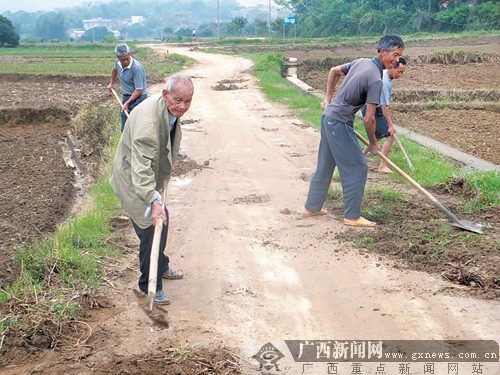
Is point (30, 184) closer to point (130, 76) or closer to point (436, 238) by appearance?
point (130, 76)

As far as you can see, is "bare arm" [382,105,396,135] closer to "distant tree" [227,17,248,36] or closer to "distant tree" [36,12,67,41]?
"distant tree" [227,17,248,36]

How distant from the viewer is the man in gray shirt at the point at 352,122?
623cm

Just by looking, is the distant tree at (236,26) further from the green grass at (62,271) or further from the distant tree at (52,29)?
the green grass at (62,271)

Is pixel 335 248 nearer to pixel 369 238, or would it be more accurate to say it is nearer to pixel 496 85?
pixel 369 238

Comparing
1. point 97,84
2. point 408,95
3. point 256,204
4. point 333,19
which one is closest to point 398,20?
point 333,19

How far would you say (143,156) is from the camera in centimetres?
467

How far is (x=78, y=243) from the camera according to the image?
241 inches

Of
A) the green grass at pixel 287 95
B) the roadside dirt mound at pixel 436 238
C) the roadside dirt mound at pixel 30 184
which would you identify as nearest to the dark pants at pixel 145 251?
the roadside dirt mound at pixel 30 184

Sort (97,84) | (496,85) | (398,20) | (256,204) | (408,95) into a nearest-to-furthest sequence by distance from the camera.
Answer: (256,204), (408,95), (496,85), (97,84), (398,20)

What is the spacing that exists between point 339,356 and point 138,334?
1395 millimetres

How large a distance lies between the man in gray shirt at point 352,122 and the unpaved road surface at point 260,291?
39cm

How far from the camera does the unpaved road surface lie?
4.45m

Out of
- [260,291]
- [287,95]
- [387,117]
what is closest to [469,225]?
[260,291]

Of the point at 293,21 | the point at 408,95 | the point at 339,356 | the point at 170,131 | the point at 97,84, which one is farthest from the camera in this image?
the point at 293,21
